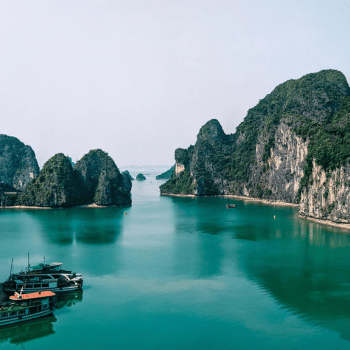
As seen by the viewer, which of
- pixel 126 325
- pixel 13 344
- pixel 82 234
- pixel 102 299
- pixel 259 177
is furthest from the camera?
pixel 259 177

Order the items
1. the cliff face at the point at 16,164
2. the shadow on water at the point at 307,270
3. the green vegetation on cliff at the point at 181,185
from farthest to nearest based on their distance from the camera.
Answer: the green vegetation on cliff at the point at 181,185 → the cliff face at the point at 16,164 → the shadow on water at the point at 307,270

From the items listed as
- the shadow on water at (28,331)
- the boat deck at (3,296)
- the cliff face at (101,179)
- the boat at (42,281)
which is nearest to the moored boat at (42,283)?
the boat at (42,281)

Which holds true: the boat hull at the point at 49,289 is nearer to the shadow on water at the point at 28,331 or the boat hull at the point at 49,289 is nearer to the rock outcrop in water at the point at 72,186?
the shadow on water at the point at 28,331

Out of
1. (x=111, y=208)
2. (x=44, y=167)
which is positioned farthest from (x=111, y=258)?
(x=44, y=167)

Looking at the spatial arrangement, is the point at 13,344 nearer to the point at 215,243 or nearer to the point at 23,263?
the point at 23,263

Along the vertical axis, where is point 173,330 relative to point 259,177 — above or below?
below
